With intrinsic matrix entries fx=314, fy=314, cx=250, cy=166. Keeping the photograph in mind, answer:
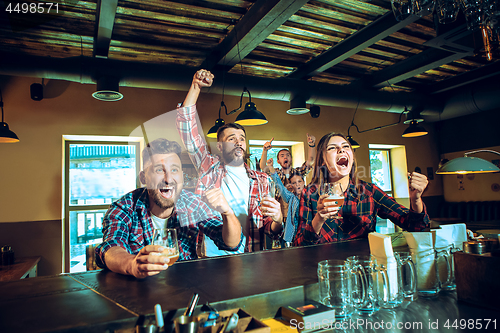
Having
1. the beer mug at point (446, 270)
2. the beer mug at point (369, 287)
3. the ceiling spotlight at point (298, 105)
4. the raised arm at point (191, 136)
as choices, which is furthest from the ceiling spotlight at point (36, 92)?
the beer mug at point (446, 270)

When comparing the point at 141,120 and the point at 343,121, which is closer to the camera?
the point at 141,120

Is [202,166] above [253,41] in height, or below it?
below

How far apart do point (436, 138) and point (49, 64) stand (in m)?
7.91

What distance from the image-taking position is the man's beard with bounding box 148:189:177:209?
1699 mm

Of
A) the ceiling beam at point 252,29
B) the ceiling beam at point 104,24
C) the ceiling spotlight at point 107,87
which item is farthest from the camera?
the ceiling spotlight at point 107,87

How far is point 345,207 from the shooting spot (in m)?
2.00

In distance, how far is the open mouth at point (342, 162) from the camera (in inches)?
83.0

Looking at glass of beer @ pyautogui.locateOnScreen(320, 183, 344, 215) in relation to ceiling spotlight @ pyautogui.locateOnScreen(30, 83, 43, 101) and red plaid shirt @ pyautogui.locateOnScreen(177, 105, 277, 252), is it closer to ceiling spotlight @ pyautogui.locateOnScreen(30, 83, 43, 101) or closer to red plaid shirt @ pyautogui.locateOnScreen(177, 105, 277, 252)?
red plaid shirt @ pyautogui.locateOnScreen(177, 105, 277, 252)

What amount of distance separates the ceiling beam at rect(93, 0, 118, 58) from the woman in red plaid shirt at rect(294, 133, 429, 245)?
2133 mm

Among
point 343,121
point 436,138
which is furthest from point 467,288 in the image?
point 436,138

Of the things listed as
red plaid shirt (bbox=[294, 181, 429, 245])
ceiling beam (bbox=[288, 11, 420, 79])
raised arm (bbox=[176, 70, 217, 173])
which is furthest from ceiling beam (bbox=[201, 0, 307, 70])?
red plaid shirt (bbox=[294, 181, 429, 245])

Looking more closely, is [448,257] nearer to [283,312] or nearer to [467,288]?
[467,288]

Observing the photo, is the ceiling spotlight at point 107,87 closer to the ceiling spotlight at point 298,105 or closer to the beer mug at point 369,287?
the ceiling spotlight at point 298,105

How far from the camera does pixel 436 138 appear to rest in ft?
25.0
